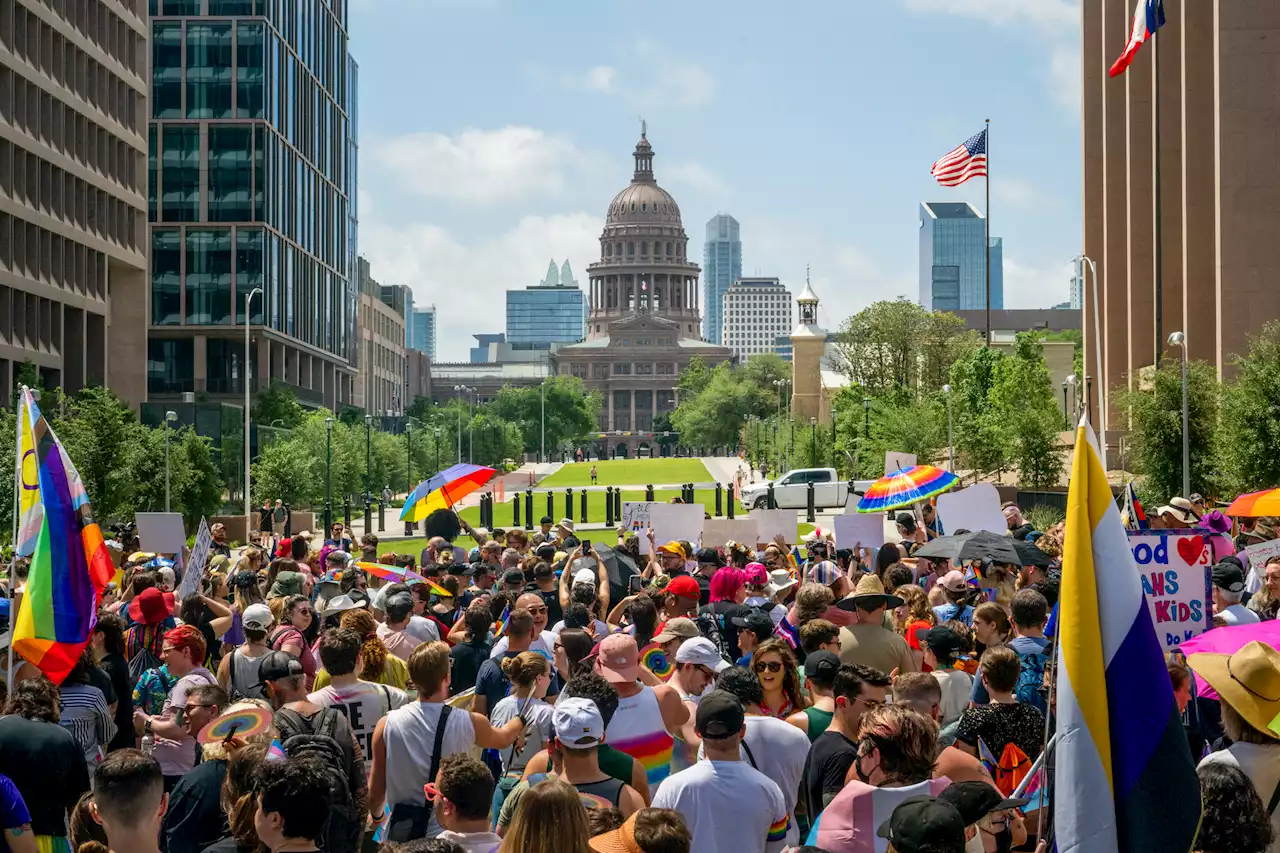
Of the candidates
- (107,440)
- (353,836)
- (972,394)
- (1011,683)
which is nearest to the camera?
(353,836)

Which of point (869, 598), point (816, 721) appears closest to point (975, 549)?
point (869, 598)

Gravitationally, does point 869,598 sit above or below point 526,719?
above

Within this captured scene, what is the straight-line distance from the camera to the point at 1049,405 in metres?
58.4

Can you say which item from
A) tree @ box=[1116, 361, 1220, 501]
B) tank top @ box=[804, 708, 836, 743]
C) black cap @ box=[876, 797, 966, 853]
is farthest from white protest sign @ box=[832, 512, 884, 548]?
tree @ box=[1116, 361, 1220, 501]

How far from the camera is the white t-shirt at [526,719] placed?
832cm

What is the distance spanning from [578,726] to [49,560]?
4.37 metres

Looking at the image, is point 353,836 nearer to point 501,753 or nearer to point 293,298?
point 501,753

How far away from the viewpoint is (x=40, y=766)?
7316mm

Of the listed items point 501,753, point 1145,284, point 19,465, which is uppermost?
point 1145,284

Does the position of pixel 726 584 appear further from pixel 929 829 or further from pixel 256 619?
pixel 929 829

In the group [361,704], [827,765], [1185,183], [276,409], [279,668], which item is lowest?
[827,765]

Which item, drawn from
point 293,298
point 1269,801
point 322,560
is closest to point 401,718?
point 1269,801

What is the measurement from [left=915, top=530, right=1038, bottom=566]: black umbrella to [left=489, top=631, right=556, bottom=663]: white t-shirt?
4593 millimetres

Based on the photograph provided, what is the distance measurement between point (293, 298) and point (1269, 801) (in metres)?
93.3
